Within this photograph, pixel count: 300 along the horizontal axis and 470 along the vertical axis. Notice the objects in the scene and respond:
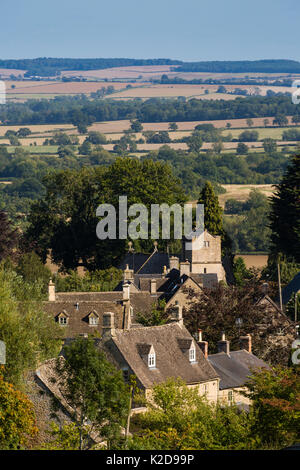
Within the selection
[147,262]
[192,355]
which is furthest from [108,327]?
[147,262]

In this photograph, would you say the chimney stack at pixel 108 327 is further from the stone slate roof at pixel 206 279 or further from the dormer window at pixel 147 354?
the stone slate roof at pixel 206 279

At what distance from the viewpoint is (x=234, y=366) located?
60.5 m

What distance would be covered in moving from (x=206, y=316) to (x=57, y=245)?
4945cm

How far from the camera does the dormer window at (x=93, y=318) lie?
66750 mm

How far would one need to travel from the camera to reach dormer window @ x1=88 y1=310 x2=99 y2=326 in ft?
219

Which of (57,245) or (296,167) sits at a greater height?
(296,167)

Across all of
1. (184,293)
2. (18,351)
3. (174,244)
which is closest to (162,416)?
(18,351)

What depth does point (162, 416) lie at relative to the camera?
46.9 meters

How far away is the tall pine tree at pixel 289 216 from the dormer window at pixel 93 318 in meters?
38.7

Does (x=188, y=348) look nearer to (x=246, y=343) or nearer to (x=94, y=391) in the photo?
(x=246, y=343)

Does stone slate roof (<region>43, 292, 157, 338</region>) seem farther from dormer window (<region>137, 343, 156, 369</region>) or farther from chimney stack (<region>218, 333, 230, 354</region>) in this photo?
dormer window (<region>137, 343, 156, 369</region>)

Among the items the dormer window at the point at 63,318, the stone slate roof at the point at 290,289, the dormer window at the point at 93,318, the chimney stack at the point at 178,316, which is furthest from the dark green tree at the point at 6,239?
the chimney stack at the point at 178,316
